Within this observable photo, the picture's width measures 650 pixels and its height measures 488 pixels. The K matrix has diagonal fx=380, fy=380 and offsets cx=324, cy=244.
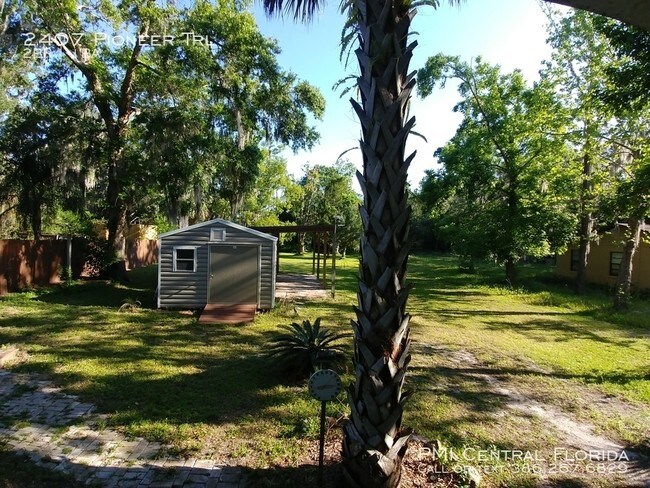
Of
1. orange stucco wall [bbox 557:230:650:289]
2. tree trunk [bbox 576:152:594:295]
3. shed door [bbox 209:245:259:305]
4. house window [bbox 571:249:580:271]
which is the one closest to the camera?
shed door [bbox 209:245:259:305]

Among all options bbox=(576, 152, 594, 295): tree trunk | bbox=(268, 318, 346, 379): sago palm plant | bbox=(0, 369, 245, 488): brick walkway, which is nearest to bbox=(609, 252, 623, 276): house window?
bbox=(576, 152, 594, 295): tree trunk

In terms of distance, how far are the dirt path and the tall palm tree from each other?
2039 mm

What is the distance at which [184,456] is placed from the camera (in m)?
3.73

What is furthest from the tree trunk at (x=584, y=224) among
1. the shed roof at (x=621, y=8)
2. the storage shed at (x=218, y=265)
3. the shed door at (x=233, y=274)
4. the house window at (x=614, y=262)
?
the shed roof at (x=621, y=8)

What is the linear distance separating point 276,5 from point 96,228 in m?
15.7

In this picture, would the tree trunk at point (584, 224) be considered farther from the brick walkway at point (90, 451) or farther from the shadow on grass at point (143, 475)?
the brick walkway at point (90, 451)

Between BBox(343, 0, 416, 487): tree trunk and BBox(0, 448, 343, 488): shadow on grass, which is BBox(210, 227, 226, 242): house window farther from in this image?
BBox(343, 0, 416, 487): tree trunk

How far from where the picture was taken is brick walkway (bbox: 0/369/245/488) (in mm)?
3354

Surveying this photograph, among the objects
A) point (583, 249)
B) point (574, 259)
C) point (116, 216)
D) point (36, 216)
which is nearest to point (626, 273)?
point (583, 249)

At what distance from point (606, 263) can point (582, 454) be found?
726 inches

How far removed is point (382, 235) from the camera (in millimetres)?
2518

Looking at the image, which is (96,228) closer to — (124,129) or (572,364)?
(124,129)

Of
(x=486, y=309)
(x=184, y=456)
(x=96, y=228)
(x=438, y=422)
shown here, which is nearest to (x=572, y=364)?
(x=438, y=422)

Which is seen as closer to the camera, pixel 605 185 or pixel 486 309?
pixel 486 309
